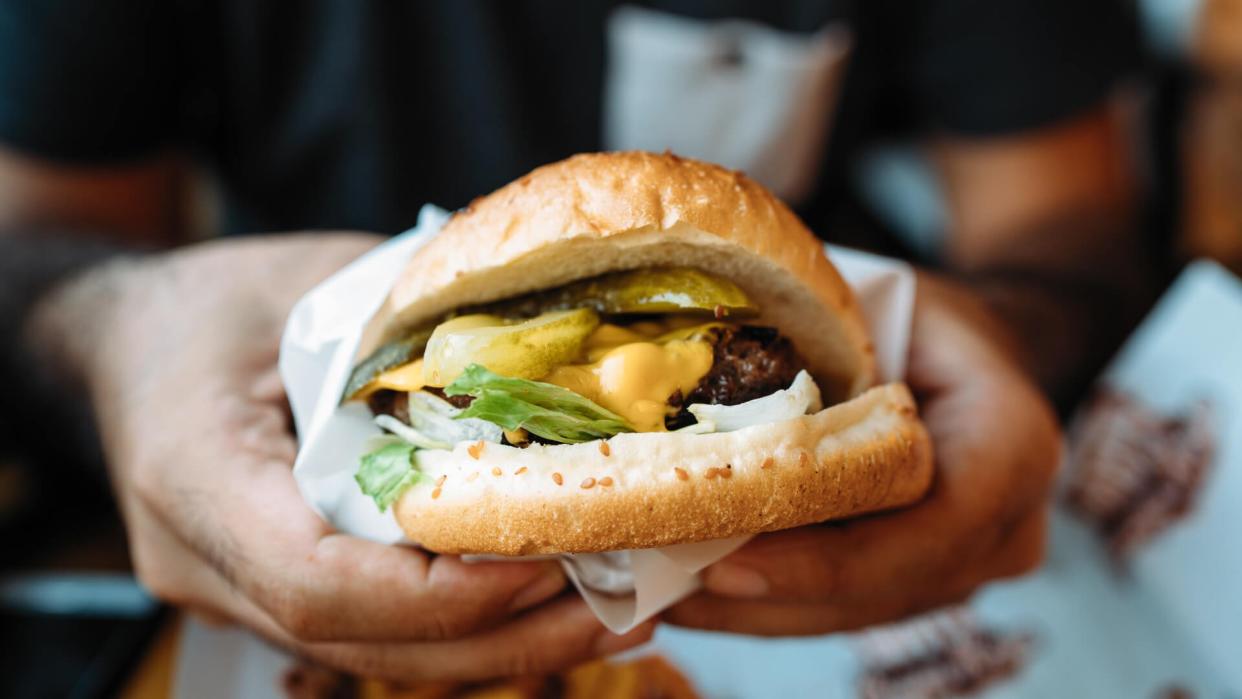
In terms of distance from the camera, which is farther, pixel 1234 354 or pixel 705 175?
pixel 1234 354

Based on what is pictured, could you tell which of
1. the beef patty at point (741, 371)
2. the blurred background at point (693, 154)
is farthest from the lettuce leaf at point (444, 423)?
the blurred background at point (693, 154)

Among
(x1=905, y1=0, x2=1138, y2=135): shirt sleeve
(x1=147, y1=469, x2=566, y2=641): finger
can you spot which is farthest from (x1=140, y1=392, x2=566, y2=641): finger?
(x1=905, y1=0, x2=1138, y2=135): shirt sleeve

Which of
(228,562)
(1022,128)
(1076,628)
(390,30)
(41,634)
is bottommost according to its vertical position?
(41,634)

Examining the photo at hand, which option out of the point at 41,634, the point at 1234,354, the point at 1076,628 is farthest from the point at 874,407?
the point at 41,634

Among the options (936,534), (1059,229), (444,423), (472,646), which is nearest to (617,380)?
(444,423)

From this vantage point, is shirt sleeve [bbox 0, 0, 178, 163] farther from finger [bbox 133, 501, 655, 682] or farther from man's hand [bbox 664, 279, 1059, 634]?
man's hand [bbox 664, 279, 1059, 634]

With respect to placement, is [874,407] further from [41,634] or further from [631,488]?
[41,634]

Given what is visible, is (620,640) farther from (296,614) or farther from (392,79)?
(392,79)
